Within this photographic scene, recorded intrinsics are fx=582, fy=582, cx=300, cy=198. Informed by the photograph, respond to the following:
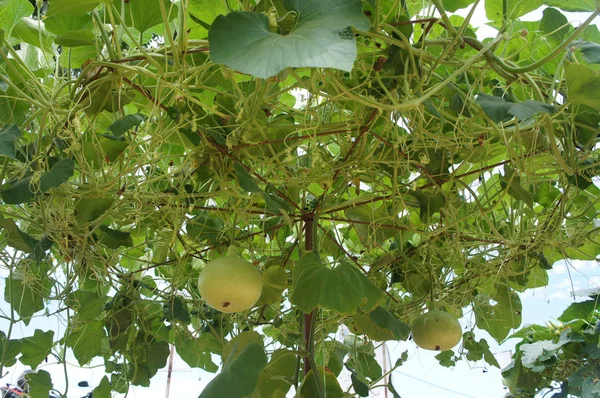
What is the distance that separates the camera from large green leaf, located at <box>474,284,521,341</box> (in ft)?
4.59

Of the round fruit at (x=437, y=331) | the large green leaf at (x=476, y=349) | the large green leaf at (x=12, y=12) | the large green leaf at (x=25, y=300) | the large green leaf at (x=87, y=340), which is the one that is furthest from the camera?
the large green leaf at (x=476, y=349)

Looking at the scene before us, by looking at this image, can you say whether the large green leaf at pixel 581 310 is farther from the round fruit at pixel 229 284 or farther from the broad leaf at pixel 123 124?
the broad leaf at pixel 123 124

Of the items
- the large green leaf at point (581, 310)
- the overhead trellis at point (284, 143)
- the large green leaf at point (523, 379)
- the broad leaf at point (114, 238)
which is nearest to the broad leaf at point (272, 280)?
the overhead trellis at point (284, 143)

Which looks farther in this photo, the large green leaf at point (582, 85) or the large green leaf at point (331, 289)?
the large green leaf at point (331, 289)

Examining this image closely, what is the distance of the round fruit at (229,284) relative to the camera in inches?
34.7

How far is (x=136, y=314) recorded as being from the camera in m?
1.34

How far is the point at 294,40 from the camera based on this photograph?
48 cm

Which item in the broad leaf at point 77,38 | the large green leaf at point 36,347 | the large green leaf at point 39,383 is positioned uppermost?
the broad leaf at point 77,38

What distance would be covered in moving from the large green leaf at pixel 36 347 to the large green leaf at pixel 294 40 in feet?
3.27

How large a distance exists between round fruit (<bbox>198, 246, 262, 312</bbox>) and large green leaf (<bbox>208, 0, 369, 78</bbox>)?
1.44 ft

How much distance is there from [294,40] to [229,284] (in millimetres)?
486

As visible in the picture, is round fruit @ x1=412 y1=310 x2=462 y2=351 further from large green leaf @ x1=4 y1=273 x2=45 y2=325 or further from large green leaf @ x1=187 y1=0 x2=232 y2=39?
large green leaf @ x1=4 y1=273 x2=45 y2=325

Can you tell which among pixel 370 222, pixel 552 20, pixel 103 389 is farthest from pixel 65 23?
pixel 103 389

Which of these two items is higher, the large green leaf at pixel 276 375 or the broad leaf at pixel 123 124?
the broad leaf at pixel 123 124
